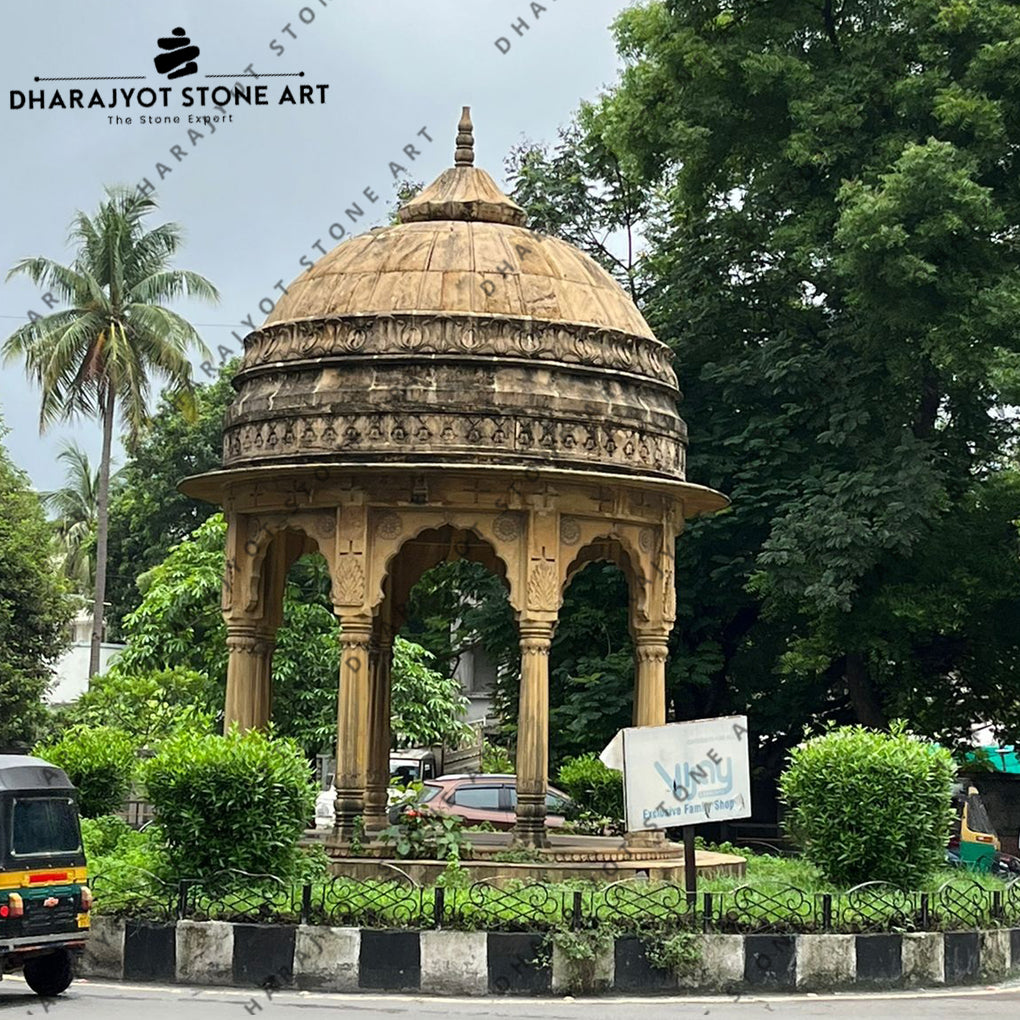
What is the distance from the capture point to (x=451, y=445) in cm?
1878

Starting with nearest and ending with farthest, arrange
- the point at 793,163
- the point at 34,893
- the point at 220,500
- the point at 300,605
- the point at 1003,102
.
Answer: the point at 34,893 < the point at 220,500 < the point at 1003,102 < the point at 793,163 < the point at 300,605

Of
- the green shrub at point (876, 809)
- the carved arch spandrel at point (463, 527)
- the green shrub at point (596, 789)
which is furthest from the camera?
the green shrub at point (596, 789)

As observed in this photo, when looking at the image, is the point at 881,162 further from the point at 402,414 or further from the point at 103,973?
the point at 103,973

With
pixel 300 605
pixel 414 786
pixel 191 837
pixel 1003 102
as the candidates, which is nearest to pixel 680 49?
pixel 1003 102

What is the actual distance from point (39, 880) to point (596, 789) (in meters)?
11.7

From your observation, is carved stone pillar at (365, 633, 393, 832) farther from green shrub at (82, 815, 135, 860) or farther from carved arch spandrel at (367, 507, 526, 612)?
carved arch spandrel at (367, 507, 526, 612)

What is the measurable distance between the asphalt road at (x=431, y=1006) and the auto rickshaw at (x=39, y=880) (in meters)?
0.33

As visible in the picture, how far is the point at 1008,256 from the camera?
89.2 ft

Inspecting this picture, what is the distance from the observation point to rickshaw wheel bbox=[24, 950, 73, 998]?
568 inches

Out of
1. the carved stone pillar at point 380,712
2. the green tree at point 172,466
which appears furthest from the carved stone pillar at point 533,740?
the green tree at point 172,466

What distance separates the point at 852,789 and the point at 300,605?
1774 centimetres

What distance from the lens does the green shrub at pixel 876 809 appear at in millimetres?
16922

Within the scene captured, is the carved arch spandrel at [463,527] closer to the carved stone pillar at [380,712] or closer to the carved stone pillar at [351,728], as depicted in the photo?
the carved stone pillar at [351,728]

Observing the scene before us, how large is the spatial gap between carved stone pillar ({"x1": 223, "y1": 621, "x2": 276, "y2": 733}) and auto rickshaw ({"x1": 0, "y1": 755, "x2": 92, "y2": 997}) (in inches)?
194
